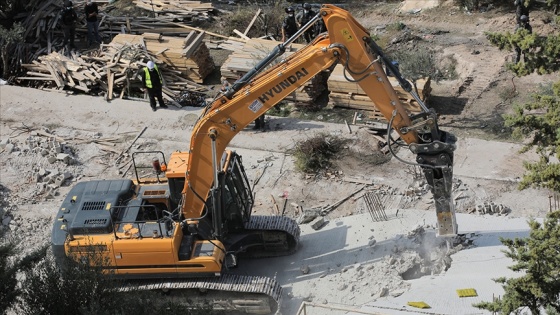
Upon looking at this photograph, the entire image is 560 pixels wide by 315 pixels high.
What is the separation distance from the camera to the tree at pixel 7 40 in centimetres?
2323

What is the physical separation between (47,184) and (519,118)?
1104cm

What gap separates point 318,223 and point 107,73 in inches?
340

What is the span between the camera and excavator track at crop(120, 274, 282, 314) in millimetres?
14086

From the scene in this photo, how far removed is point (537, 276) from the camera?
36.7 feet

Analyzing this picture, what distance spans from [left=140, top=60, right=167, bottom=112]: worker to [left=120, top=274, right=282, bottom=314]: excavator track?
25.0 ft

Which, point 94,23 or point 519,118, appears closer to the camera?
point 519,118

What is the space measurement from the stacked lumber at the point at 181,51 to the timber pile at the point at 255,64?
39.9 inches

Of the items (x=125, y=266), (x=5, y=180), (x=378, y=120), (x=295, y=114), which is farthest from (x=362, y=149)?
(x=5, y=180)

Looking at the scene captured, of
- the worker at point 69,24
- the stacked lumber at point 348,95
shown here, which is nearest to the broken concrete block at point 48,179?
the worker at point 69,24

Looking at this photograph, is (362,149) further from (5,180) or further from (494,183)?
(5,180)

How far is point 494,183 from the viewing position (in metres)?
17.5

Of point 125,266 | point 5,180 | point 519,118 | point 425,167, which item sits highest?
point 519,118

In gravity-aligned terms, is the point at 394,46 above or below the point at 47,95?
above

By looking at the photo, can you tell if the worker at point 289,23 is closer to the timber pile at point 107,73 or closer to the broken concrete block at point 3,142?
the timber pile at point 107,73
